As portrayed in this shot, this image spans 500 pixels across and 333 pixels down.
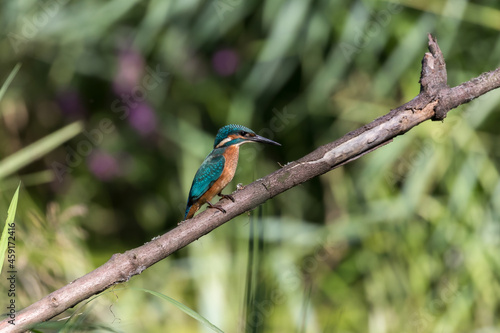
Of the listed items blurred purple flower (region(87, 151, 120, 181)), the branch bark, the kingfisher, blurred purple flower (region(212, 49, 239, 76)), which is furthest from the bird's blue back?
blurred purple flower (region(87, 151, 120, 181))

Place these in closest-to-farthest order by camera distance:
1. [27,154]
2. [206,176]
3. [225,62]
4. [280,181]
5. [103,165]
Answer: [280,181] < [206,176] < [27,154] < [225,62] < [103,165]

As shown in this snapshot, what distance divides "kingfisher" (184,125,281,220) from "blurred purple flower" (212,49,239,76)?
1.73 meters

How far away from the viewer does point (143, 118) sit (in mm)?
3561

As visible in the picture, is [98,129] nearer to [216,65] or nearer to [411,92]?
[216,65]

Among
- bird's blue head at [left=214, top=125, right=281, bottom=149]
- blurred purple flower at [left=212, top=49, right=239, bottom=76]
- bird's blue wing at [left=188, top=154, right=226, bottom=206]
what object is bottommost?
bird's blue wing at [left=188, top=154, right=226, bottom=206]

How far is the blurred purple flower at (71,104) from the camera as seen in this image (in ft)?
12.1

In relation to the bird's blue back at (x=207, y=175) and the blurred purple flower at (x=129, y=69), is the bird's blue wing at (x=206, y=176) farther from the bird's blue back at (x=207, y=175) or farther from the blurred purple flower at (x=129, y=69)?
the blurred purple flower at (x=129, y=69)

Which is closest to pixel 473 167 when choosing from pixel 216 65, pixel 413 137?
pixel 413 137

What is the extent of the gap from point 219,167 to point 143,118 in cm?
192

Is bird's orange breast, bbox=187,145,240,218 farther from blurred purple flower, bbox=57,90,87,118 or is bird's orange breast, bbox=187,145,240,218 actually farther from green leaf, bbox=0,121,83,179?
blurred purple flower, bbox=57,90,87,118

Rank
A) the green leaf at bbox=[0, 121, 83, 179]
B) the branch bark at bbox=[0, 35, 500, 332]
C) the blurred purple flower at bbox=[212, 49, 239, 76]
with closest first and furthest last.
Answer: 1. the branch bark at bbox=[0, 35, 500, 332]
2. the green leaf at bbox=[0, 121, 83, 179]
3. the blurred purple flower at bbox=[212, 49, 239, 76]

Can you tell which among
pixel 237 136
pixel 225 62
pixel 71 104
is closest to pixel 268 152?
pixel 225 62

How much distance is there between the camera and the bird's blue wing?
1690 mm

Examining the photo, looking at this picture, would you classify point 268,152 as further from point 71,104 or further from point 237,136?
point 237,136
